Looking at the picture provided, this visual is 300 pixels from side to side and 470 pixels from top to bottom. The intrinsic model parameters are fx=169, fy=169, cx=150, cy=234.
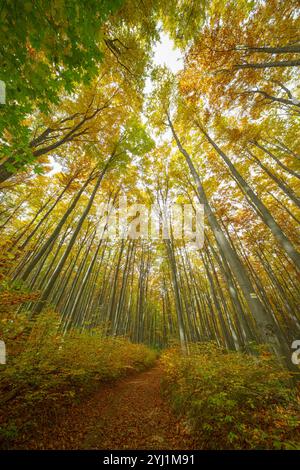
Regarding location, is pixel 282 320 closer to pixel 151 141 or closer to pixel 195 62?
pixel 151 141

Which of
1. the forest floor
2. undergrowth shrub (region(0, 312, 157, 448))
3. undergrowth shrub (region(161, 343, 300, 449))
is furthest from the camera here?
the forest floor

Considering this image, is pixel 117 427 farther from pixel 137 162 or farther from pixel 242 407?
pixel 137 162

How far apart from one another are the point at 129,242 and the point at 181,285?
6.80 meters

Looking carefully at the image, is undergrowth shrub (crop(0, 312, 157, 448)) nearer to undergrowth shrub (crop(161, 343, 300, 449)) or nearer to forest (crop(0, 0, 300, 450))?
forest (crop(0, 0, 300, 450))

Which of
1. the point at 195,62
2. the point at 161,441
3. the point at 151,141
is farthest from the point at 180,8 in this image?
the point at 161,441

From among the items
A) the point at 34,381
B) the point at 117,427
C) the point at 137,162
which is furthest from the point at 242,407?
the point at 137,162

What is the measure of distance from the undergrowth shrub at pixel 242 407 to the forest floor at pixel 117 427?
0.40 metres

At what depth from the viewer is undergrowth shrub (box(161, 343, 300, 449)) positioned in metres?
2.30

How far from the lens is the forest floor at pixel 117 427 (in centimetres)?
299

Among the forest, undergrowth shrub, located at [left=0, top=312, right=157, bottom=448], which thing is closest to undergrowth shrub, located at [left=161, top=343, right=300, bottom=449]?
the forest

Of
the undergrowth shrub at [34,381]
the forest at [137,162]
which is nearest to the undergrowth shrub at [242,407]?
the forest at [137,162]

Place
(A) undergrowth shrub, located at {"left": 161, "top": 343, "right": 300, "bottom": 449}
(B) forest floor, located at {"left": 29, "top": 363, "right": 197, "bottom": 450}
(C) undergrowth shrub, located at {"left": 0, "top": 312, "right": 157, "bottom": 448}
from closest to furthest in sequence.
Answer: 1. (A) undergrowth shrub, located at {"left": 161, "top": 343, "right": 300, "bottom": 449}
2. (C) undergrowth shrub, located at {"left": 0, "top": 312, "right": 157, "bottom": 448}
3. (B) forest floor, located at {"left": 29, "top": 363, "right": 197, "bottom": 450}

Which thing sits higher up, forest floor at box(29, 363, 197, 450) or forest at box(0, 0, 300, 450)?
forest at box(0, 0, 300, 450)

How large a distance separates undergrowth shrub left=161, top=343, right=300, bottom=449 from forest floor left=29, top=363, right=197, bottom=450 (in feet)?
1.31
